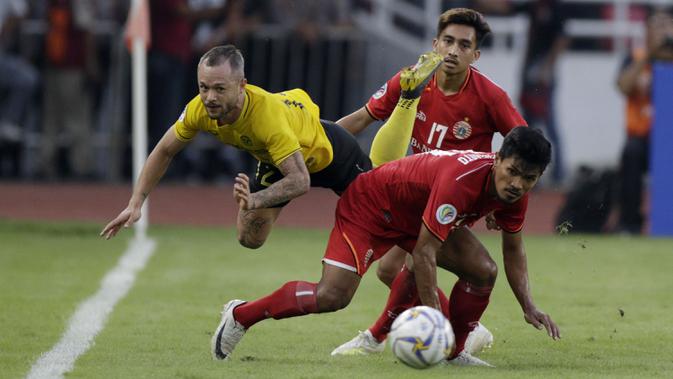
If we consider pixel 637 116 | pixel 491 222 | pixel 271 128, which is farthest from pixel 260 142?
pixel 637 116

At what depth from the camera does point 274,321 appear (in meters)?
9.55

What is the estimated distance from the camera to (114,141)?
19.6 meters

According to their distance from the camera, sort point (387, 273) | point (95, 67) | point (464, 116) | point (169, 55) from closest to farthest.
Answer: point (464, 116) → point (387, 273) → point (169, 55) → point (95, 67)

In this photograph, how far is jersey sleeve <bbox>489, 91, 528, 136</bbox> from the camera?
27.6 ft

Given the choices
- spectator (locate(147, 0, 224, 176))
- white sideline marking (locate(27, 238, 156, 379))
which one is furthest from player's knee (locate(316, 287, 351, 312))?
spectator (locate(147, 0, 224, 176))

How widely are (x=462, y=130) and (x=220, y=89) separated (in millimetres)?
1702

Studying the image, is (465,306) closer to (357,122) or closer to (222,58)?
(357,122)

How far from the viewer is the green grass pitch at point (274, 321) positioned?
7.56 meters

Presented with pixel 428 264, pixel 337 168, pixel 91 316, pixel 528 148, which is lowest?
pixel 91 316

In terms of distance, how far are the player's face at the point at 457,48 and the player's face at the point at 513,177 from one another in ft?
4.95

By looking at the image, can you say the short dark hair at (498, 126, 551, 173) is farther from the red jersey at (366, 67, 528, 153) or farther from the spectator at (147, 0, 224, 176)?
the spectator at (147, 0, 224, 176)

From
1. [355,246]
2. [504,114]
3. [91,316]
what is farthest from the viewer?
[91,316]

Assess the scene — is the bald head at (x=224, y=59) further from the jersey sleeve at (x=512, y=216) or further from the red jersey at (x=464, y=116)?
the jersey sleeve at (x=512, y=216)

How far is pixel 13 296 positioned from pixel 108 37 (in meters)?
9.47
